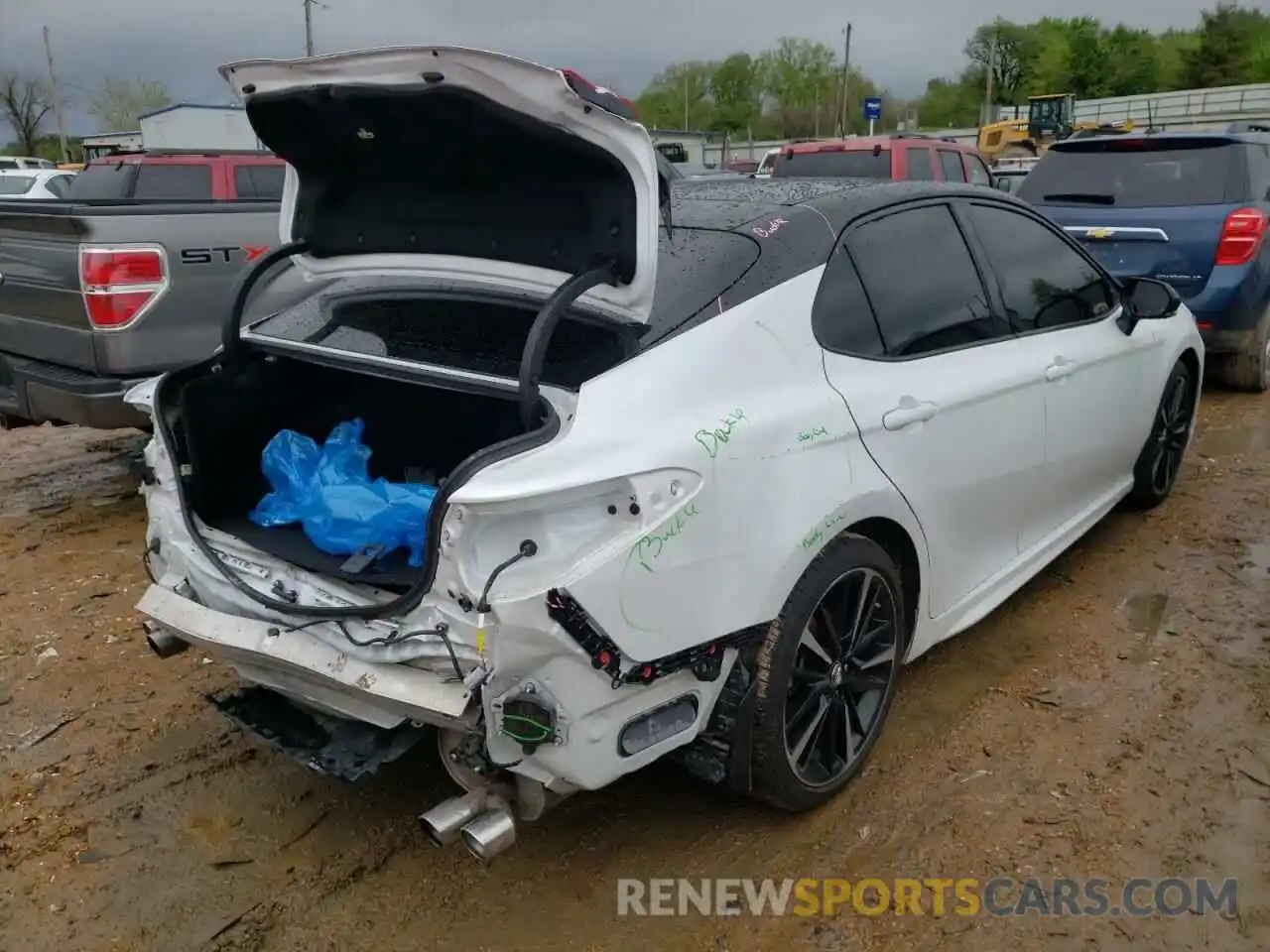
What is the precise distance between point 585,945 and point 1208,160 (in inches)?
289

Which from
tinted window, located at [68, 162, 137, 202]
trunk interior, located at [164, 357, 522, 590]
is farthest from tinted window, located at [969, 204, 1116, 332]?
tinted window, located at [68, 162, 137, 202]

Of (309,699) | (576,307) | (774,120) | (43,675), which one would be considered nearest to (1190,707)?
(576,307)

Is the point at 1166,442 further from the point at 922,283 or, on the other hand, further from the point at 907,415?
the point at 907,415

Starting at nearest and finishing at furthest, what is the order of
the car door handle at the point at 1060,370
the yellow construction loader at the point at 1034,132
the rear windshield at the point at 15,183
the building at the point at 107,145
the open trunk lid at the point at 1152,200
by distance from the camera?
the car door handle at the point at 1060,370 < the open trunk lid at the point at 1152,200 < the rear windshield at the point at 15,183 < the building at the point at 107,145 < the yellow construction loader at the point at 1034,132

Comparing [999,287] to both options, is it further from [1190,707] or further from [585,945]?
[585,945]

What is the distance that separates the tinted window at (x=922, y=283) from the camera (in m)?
3.17

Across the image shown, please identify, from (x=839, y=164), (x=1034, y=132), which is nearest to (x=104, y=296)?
(x=839, y=164)

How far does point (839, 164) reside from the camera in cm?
1189

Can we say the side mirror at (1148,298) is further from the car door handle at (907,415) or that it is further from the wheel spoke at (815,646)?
the wheel spoke at (815,646)

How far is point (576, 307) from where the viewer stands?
2762 mm

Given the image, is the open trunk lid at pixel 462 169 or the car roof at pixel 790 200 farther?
the car roof at pixel 790 200

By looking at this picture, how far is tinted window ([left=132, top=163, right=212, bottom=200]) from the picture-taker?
9.59 metres

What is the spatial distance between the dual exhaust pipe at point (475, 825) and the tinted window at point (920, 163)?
1036 centimetres

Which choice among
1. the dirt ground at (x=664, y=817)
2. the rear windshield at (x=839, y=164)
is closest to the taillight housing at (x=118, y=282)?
the dirt ground at (x=664, y=817)
